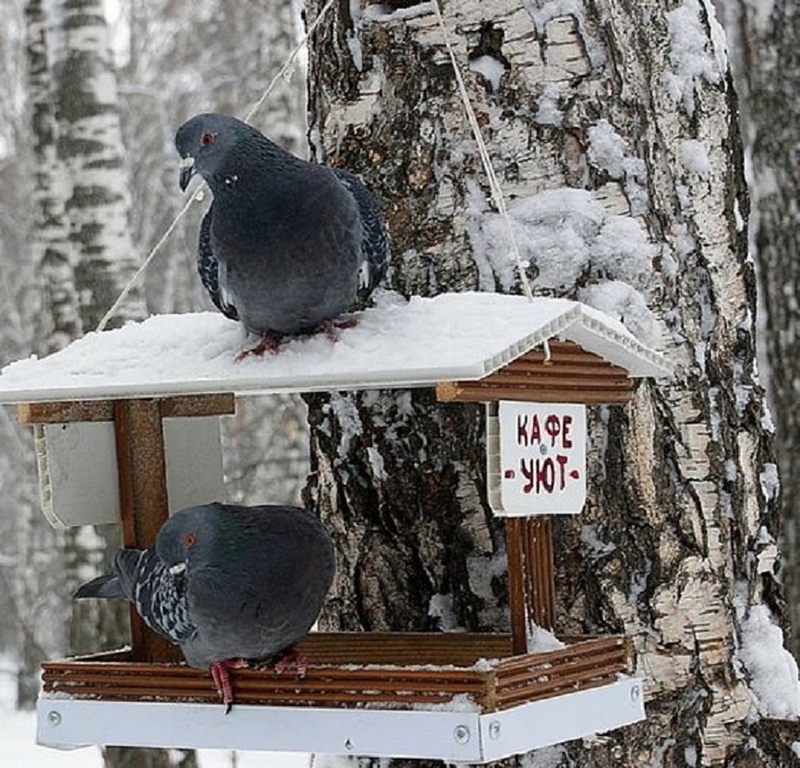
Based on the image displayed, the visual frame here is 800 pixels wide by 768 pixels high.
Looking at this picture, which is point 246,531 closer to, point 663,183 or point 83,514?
point 83,514

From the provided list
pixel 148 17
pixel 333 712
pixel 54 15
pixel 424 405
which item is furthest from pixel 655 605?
pixel 148 17

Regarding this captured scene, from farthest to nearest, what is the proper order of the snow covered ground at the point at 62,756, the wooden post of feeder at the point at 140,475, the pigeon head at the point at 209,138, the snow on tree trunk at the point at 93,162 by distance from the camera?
1. the snow covered ground at the point at 62,756
2. the snow on tree trunk at the point at 93,162
3. the wooden post of feeder at the point at 140,475
4. the pigeon head at the point at 209,138

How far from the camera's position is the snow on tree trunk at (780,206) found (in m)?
4.77

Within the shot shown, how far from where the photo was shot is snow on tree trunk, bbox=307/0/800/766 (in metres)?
2.50

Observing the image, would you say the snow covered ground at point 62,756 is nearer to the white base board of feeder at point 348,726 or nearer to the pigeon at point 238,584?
the white base board of feeder at point 348,726

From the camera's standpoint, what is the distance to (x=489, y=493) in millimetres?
2084

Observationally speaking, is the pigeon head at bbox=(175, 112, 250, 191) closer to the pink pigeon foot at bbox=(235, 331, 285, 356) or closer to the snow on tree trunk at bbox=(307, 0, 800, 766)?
the pink pigeon foot at bbox=(235, 331, 285, 356)

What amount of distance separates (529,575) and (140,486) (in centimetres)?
70

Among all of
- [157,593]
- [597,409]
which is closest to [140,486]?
[157,593]

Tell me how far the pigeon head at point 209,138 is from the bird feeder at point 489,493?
10.9 inches

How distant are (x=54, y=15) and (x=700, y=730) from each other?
375 cm

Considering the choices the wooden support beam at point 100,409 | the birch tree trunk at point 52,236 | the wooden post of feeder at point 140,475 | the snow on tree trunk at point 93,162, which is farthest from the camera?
the birch tree trunk at point 52,236

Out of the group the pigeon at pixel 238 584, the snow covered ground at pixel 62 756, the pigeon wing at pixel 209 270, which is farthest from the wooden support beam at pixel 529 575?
the snow covered ground at pixel 62 756

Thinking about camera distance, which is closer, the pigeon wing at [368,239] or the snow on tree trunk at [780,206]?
the pigeon wing at [368,239]
